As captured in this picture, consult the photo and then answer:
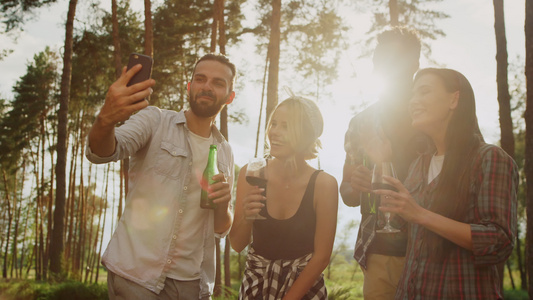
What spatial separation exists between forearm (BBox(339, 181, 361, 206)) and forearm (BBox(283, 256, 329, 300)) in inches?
18.9

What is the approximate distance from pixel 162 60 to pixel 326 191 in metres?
16.3

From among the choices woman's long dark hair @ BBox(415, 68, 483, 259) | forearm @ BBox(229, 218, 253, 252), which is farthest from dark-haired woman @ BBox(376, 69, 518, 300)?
forearm @ BBox(229, 218, 253, 252)

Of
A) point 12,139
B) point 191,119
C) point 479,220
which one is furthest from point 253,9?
point 12,139

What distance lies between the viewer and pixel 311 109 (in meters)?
3.44

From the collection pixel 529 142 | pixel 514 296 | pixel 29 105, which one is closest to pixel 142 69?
pixel 529 142

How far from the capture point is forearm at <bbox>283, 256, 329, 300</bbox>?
3.06 metres

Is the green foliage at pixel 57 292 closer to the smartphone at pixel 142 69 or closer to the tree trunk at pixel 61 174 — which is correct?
the tree trunk at pixel 61 174

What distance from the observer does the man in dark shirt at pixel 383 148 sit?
3039mm

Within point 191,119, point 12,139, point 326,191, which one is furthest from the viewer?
point 12,139

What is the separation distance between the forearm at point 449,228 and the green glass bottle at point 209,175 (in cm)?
139

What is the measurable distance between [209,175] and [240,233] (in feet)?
1.66

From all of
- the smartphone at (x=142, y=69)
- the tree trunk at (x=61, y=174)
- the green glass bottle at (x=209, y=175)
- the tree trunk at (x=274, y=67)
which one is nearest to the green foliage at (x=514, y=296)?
the tree trunk at (x=274, y=67)

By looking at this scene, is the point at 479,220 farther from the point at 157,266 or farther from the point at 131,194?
the point at 131,194

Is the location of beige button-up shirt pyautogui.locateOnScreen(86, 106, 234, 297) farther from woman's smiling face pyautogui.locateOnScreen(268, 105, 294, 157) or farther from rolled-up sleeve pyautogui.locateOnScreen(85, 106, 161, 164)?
woman's smiling face pyautogui.locateOnScreen(268, 105, 294, 157)
